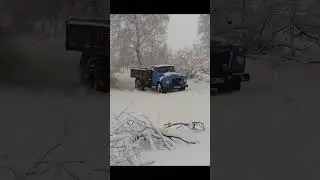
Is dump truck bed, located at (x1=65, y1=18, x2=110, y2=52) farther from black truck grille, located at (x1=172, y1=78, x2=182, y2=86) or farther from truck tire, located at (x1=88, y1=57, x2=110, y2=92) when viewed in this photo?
black truck grille, located at (x1=172, y1=78, x2=182, y2=86)

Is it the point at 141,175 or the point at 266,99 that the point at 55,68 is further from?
the point at 266,99

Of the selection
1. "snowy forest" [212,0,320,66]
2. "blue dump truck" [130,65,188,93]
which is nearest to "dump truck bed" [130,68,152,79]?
"blue dump truck" [130,65,188,93]

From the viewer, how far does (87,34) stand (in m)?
4.40

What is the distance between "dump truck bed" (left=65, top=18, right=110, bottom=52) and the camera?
438 cm

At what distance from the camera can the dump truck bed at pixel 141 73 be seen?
175 inches

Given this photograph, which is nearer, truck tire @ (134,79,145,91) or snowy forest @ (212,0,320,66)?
snowy forest @ (212,0,320,66)

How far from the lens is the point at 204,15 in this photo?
4320 mm

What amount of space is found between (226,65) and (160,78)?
64 cm

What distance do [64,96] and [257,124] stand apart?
185 cm

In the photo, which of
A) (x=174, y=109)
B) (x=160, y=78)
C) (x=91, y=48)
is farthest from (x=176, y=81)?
(x=91, y=48)

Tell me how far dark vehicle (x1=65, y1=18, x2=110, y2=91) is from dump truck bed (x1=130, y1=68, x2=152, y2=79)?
0.24 metres

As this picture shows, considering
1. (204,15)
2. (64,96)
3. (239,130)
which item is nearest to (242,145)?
(239,130)

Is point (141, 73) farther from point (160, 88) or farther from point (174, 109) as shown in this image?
point (174, 109)

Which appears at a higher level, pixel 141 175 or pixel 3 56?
pixel 3 56
